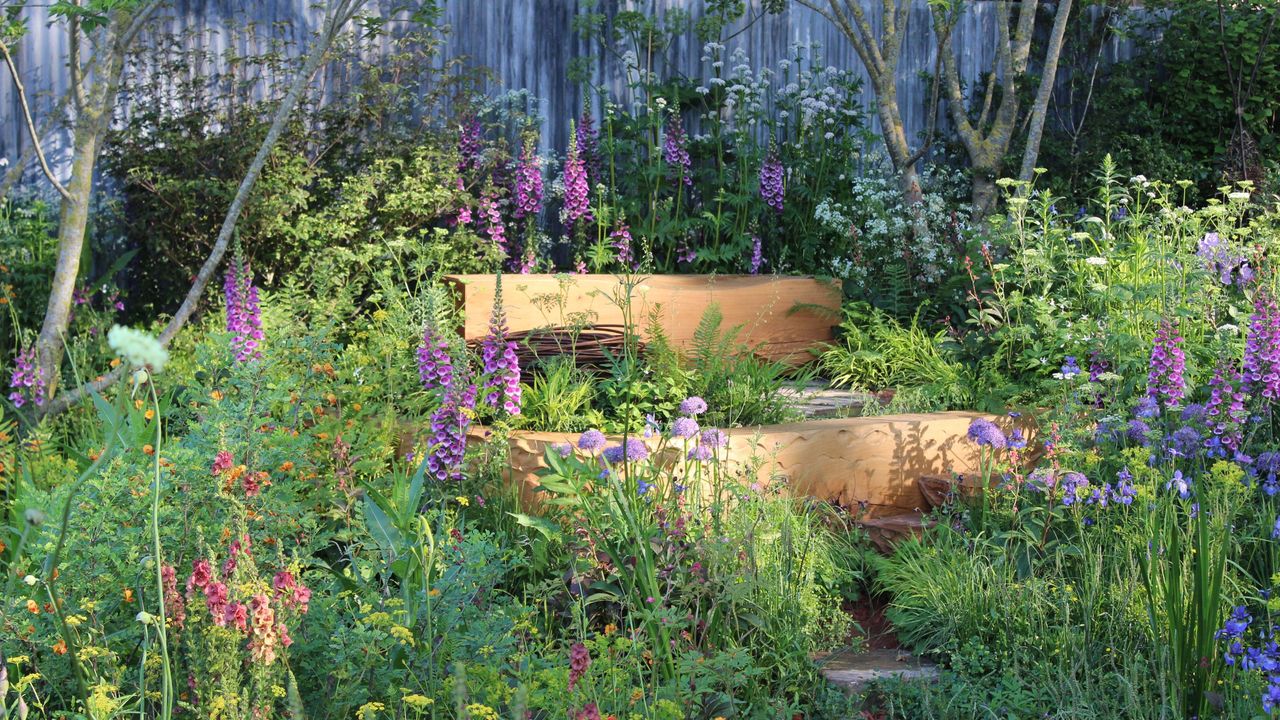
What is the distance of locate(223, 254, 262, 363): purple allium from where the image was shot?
4312 mm

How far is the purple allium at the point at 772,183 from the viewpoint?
6.71m

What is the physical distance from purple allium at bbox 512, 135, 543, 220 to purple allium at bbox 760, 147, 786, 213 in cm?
133

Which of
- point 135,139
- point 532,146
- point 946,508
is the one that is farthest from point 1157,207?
point 135,139

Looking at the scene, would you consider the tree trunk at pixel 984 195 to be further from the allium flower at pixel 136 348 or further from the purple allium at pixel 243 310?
the allium flower at pixel 136 348

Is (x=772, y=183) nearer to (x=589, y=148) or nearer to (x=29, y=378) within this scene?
(x=589, y=148)

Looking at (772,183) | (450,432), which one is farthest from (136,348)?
(772,183)

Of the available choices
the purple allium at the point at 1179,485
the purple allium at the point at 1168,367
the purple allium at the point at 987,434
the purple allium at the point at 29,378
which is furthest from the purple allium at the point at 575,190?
the purple allium at the point at 1179,485

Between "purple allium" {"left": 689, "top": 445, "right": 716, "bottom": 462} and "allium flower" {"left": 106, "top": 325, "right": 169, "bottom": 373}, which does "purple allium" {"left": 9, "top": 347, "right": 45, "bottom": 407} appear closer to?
"purple allium" {"left": 689, "top": 445, "right": 716, "bottom": 462}

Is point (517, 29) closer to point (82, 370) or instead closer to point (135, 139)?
point (135, 139)

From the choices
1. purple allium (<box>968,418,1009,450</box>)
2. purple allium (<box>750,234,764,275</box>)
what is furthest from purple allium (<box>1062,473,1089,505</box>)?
purple allium (<box>750,234,764,275</box>)

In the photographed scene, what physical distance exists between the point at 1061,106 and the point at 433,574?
6.93 m

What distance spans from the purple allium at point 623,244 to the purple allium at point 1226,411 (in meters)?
3.20

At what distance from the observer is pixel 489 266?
20.2ft

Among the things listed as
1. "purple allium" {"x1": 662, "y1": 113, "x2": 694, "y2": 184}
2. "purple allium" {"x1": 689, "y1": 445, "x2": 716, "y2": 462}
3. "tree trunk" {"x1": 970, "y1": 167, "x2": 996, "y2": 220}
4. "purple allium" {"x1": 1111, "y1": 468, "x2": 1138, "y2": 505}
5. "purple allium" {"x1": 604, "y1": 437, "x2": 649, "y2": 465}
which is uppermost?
"purple allium" {"x1": 662, "y1": 113, "x2": 694, "y2": 184}
